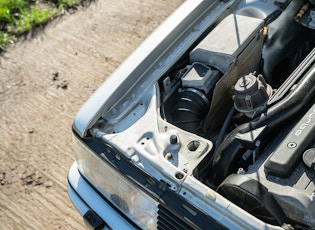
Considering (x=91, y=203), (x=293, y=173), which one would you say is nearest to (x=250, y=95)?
(x=293, y=173)

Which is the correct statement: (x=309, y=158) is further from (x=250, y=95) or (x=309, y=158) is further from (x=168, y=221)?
(x=168, y=221)

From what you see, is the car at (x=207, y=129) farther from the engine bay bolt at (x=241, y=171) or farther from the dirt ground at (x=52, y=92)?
the dirt ground at (x=52, y=92)

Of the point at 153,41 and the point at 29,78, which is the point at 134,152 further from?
the point at 29,78

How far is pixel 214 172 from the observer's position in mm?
2264

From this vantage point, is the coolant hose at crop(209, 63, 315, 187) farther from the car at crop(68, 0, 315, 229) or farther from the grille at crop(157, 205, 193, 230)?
the grille at crop(157, 205, 193, 230)

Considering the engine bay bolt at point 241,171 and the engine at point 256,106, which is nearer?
the engine at point 256,106

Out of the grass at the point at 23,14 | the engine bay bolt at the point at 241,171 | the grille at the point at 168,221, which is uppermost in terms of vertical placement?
the engine bay bolt at the point at 241,171

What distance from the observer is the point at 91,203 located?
2479mm

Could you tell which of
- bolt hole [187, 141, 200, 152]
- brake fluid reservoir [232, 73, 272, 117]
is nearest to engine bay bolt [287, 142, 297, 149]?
brake fluid reservoir [232, 73, 272, 117]

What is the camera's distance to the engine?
6.58ft

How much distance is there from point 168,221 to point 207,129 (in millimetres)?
654

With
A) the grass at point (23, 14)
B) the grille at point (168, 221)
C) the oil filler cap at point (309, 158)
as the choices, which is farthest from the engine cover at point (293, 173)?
the grass at point (23, 14)

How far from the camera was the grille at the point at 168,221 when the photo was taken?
6.63 ft

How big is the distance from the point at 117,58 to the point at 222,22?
195cm
